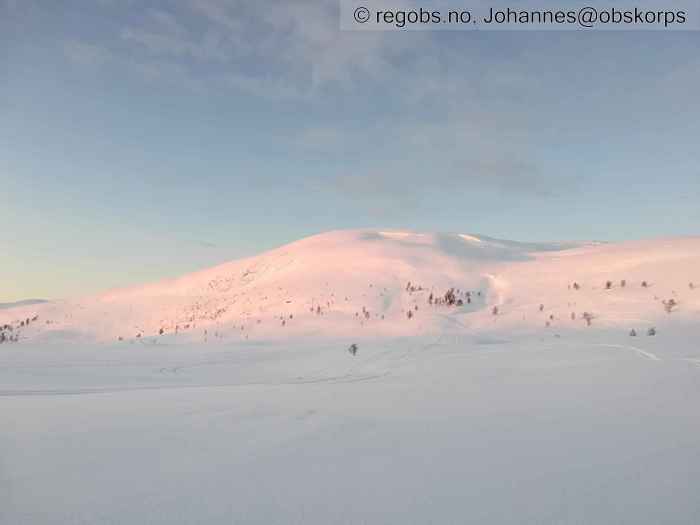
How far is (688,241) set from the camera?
1627 centimetres

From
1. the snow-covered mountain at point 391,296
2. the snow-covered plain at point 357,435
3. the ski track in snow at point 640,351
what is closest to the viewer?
the snow-covered plain at point 357,435

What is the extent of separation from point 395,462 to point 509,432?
26.8 inches

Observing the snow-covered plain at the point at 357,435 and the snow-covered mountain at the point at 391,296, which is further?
the snow-covered mountain at the point at 391,296

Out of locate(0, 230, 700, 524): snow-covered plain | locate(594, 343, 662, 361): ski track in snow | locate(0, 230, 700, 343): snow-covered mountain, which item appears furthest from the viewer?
locate(0, 230, 700, 343): snow-covered mountain

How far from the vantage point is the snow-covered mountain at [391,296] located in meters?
11.1

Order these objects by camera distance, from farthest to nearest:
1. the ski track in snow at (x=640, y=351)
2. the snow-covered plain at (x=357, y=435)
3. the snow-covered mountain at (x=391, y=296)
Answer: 1. the snow-covered mountain at (x=391, y=296)
2. the ski track in snow at (x=640, y=351)
3. the snow-covered plain at (x=357, y=435)

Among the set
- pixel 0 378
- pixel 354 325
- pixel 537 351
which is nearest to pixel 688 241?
pixel 354 325

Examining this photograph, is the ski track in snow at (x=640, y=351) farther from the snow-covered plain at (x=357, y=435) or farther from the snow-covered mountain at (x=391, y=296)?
the snow-covered mountain at (x=391, y=296)

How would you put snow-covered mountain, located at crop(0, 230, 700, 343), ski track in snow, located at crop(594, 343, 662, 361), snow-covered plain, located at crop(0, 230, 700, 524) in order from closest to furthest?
snow-covered plain, located at crop(0, 230, 700, 524), ski track in snow, located at crop(594, 343, 662, 361), snow-covered mountain, located at crop(0, 230, 700, 343)

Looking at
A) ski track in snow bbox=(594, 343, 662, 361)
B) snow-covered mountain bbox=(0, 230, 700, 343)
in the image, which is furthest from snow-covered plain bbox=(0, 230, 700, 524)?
snow-covered mountain bbox=(0, 230, 700, 343)

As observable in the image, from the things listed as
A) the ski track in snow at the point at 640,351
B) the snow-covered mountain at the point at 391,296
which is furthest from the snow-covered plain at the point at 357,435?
the snow-covered mountain at the point at 391,296

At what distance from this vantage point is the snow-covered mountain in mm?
11062

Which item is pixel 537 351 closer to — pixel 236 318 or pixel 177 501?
pixel 177 501

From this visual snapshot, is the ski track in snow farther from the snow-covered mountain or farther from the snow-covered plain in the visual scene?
the snow-covered mountain
